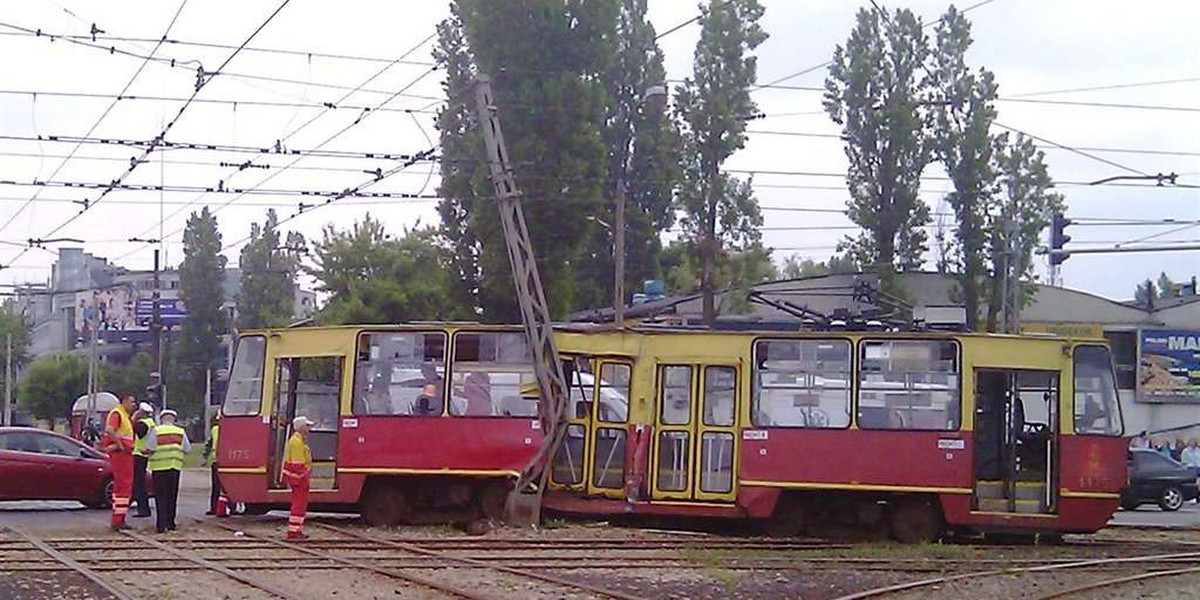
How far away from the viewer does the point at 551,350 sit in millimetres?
20641

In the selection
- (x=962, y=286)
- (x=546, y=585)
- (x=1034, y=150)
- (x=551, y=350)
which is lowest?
(x=546, y=585)

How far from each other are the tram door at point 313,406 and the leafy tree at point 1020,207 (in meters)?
27.0

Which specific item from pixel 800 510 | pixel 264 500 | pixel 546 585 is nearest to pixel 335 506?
pixel 264 500

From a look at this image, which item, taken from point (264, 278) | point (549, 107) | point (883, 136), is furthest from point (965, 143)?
point (264, 278)

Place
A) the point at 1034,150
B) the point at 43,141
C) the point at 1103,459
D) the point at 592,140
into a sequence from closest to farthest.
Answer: the point at 1103,459 < the point at 43,141 < the point at 592,140 < the point at 1034,150

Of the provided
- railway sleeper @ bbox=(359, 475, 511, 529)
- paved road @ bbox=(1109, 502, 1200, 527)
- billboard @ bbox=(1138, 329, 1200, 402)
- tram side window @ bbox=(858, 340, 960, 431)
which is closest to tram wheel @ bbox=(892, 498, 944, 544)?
tram side window @ bbox=(858, 340, 960, 431)

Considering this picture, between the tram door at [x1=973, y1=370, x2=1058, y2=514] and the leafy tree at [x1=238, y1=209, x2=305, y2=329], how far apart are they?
5531 centimetres

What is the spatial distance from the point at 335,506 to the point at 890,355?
756cm

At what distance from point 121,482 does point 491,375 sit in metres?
4.84

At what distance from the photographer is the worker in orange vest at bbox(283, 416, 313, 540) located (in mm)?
18562

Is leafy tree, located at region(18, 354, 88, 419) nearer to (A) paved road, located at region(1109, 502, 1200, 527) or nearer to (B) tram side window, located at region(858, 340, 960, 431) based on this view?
(A) paved road, located at region(1109, 502, 1200, 527)

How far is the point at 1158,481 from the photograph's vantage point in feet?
Result: 107

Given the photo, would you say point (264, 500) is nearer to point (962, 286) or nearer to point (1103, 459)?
point (1103, 459)

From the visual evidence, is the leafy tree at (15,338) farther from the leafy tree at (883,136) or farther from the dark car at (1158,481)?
the dark car at (1158,481)
